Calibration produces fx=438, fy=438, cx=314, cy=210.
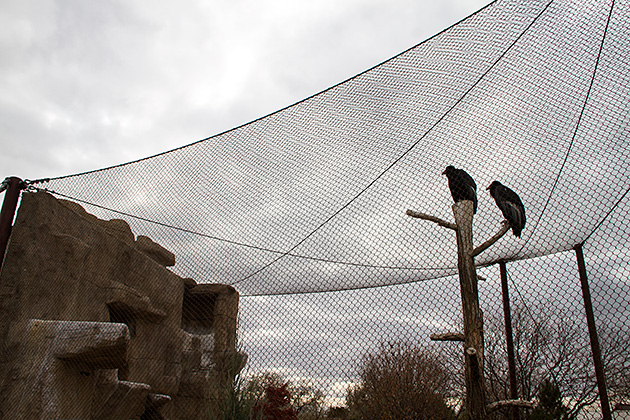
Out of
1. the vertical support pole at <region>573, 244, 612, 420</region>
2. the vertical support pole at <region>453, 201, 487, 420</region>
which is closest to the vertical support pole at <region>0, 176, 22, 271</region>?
the vertical support pole at <region>453, 201, 487, 420</region>

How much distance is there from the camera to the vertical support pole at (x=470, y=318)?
225 centimetres

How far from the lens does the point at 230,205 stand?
11.8ft

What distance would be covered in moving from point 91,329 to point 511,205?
301 centimetres

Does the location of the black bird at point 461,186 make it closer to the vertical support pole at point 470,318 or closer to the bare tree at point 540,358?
the vertical support pole at point 470,318

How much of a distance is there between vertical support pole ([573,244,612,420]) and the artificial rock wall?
7.80 ft

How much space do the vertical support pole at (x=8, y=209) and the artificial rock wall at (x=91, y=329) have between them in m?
0.27

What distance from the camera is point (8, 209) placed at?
3.14m

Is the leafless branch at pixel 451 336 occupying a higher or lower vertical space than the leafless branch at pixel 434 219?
lower

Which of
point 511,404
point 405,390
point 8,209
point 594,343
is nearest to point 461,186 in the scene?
point 594,343

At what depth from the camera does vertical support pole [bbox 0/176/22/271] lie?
3047 mm

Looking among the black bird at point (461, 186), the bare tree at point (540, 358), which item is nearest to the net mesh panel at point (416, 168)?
the black bird at point (461, 186)

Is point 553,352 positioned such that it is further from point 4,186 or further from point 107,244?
point 4,186

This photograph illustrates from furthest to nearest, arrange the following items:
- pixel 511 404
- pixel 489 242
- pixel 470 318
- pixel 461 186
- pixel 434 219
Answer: pixel 461 186 < pixel 434 219 < pixel 489 242 < pixel 470 318 < pixel 511 404

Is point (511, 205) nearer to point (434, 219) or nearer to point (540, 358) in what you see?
point (434, 219)
